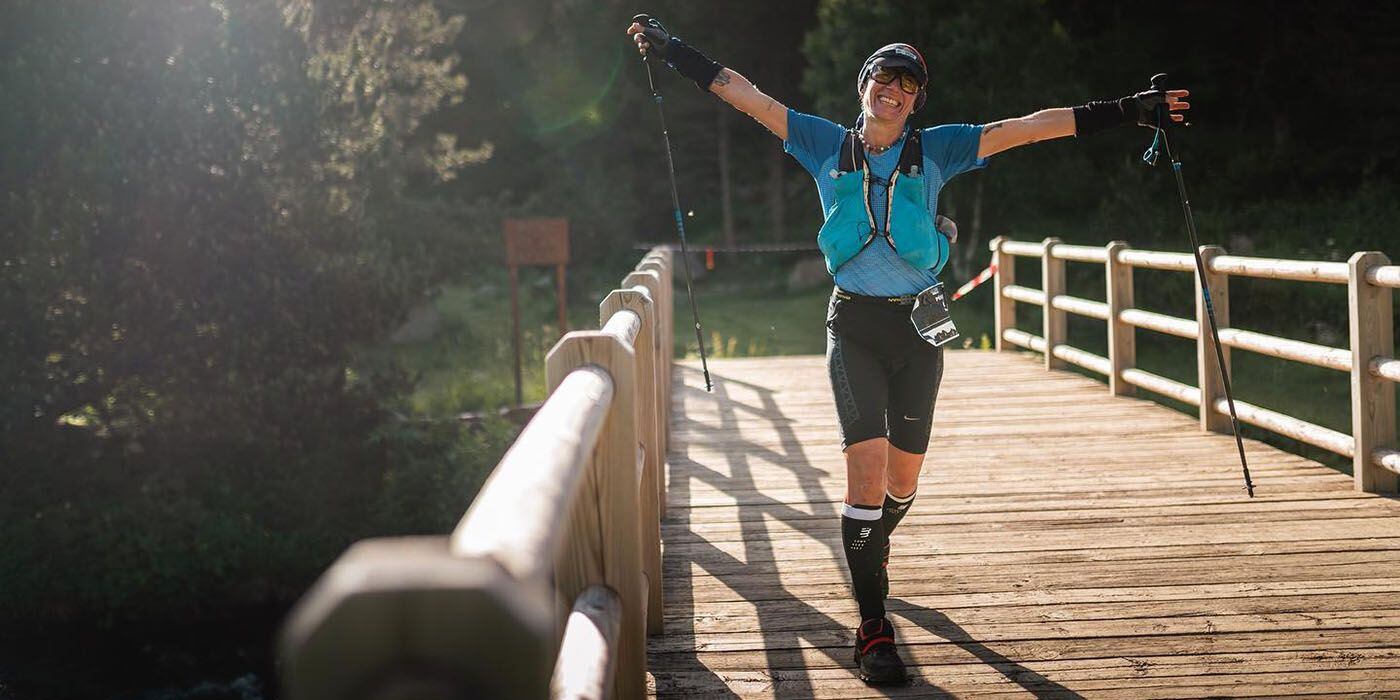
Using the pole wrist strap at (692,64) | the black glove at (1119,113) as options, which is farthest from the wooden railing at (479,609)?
the black glove at (1119,113)

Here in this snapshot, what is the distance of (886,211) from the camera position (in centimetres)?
420

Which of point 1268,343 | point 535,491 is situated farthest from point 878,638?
point 1268,343

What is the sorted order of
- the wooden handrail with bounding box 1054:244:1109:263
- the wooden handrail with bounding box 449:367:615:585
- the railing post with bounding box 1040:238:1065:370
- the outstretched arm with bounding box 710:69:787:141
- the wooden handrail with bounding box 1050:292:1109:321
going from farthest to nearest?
1. the railing post with bounding box 1040:238:1065:370
2. the wooden handrail with bounding box 1050:292:1109:321
3. the wooden handrail with bounding box 1054:244:1109:263
4. the outstretched arm with bounding box 710:69:787:141
5. the wooden handrail with bounding box 449:367:615:585

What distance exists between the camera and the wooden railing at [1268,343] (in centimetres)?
660

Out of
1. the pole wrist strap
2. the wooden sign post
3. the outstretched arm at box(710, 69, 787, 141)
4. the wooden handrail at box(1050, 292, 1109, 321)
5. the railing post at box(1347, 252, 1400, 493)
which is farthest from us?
the wooden sign post

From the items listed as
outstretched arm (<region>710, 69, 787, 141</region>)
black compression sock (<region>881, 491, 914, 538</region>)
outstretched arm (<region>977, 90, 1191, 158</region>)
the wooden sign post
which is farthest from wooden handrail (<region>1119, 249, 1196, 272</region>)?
the wooden sign post

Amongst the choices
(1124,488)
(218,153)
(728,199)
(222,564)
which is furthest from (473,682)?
(728,199)

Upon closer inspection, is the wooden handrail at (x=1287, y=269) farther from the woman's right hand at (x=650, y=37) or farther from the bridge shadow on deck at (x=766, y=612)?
the woman's right hand at (x=650, y=37)

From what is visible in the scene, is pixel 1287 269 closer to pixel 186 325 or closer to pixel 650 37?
pixel 650 37

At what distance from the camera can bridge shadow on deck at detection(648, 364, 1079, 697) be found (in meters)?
3.99

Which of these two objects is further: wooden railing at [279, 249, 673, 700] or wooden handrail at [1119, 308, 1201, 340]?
wooden handrail at [1119, 308, 1201, 340]

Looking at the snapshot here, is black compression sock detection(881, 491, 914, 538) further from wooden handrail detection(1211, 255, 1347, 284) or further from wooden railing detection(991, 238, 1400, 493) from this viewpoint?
wooden handrail detection(1211, 255, 1347, 284)

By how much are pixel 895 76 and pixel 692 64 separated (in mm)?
808

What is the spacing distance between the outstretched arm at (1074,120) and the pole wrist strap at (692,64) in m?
0.94
